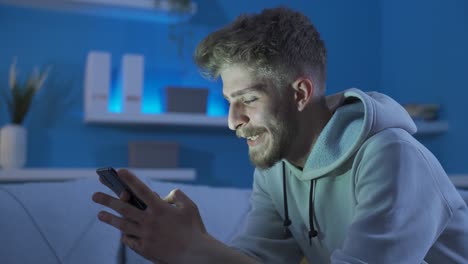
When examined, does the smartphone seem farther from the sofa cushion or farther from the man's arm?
the sofa cushion

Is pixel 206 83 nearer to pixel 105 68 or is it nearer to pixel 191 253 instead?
pixel 105 68

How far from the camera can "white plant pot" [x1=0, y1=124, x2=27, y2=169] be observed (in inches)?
111

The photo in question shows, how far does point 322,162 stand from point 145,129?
2.08 m

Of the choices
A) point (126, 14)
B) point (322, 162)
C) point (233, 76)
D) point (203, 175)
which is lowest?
point (203, 175)

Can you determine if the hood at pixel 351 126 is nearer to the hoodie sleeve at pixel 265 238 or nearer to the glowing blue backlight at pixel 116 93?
the hoodie sleeve at pixel 265 238

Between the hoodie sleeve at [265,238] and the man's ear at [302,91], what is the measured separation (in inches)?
13.2

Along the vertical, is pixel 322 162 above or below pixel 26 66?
below

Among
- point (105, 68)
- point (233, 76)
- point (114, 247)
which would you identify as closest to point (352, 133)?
point (233, 76)

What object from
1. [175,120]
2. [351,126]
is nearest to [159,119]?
[175,120]

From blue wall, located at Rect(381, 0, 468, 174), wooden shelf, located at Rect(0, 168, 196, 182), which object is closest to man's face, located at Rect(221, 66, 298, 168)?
wooden shelf, located at Rect(0, 168, 196, 182)

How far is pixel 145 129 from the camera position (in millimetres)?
3254

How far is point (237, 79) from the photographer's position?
1.31 metres

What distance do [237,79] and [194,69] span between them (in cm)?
209

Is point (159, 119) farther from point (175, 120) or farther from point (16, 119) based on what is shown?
point (16, 119)
